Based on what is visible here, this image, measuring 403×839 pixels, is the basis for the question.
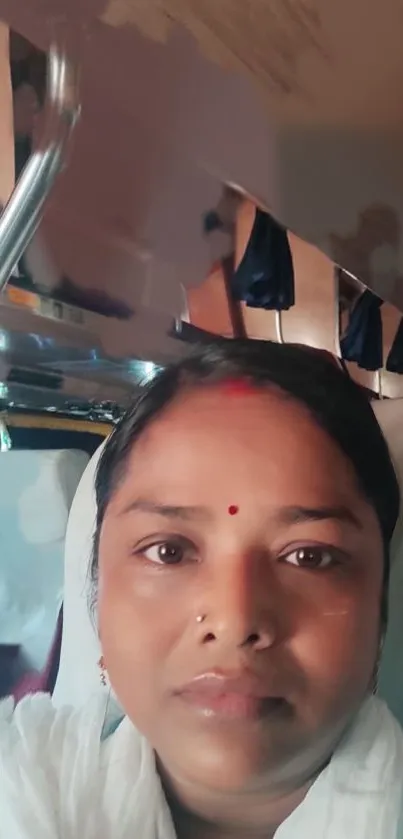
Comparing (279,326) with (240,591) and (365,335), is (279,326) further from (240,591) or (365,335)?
(240,591)

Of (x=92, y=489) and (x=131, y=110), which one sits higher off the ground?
(x=131, y=110)

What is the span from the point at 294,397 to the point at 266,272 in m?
0.09

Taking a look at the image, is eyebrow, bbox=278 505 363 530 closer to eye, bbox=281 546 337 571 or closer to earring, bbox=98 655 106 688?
eye, bbox=281 546 337 571

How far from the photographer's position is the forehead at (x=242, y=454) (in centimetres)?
49

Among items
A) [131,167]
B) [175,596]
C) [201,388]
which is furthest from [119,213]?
[175,596]

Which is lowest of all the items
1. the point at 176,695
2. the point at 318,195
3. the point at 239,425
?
the point at 176,695

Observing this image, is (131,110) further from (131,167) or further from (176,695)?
(176,695)

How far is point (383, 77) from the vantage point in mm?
604

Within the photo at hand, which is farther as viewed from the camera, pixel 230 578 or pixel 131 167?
pixel 131 167

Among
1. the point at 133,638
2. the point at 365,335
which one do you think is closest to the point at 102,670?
the point at 133,638

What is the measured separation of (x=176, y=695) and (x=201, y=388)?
17 centimetres

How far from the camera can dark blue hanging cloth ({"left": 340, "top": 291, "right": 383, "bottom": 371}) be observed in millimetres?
549

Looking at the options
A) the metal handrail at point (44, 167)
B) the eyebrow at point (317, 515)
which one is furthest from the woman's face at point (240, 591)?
the metal handrail at point (44, 167)

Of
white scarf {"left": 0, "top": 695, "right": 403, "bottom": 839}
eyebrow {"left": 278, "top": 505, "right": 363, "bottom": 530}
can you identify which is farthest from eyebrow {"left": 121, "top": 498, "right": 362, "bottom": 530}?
white scarf {"left": 0, "top": 695, "right": 403, "bottom": 839}
